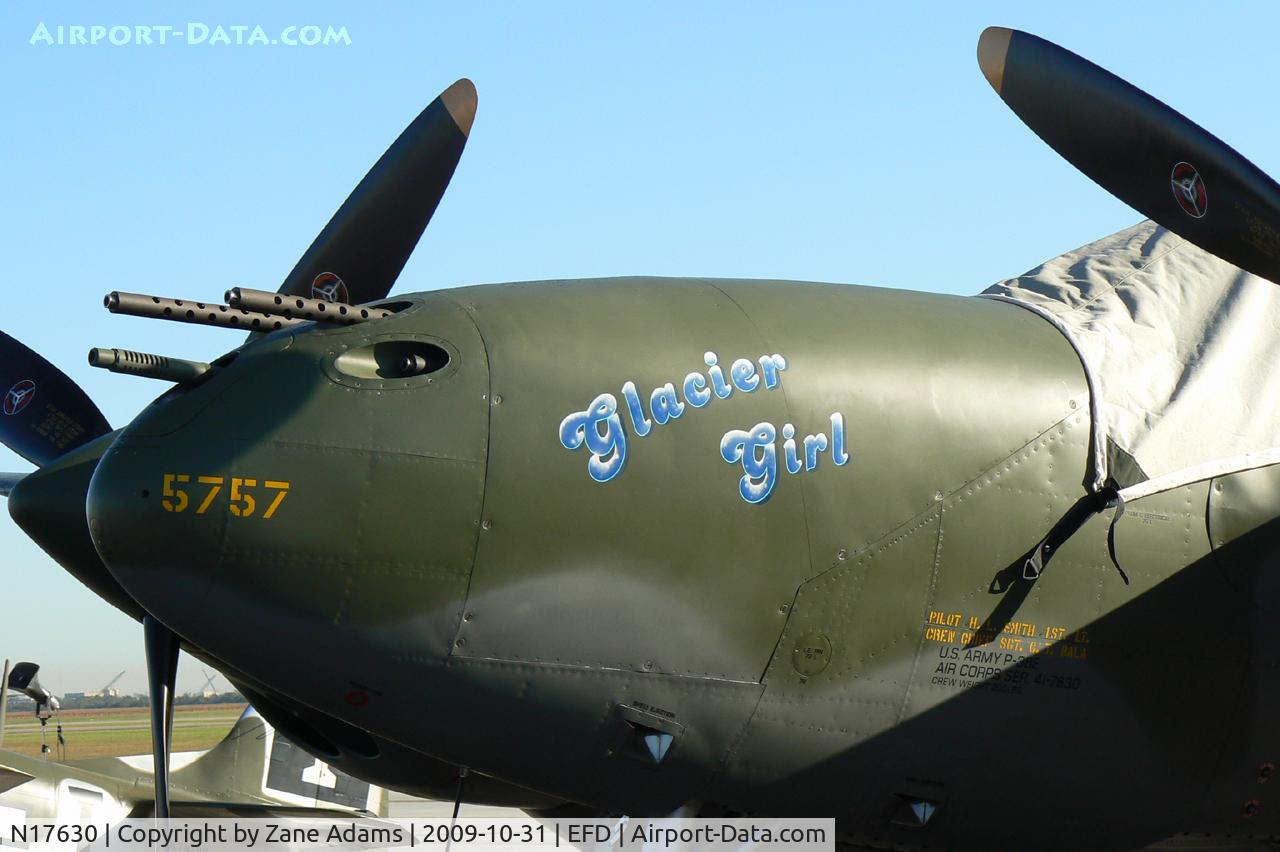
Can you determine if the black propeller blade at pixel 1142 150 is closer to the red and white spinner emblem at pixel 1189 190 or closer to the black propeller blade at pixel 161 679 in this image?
the red and white spinner emblem at pixel 1189 190

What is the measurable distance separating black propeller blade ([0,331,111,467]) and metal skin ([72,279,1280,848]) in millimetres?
3979

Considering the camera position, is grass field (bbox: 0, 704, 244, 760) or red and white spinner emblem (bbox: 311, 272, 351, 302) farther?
grass field (bbox: 0, 704, 244, 760)

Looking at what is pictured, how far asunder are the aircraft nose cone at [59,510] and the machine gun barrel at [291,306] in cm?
180

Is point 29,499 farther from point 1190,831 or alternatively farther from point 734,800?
point 1190,831

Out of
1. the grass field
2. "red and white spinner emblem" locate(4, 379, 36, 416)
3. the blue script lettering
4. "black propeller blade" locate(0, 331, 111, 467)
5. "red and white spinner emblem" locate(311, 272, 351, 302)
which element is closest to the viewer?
the blue script lettering

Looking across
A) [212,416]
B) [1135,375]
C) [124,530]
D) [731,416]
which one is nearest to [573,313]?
[731,416]

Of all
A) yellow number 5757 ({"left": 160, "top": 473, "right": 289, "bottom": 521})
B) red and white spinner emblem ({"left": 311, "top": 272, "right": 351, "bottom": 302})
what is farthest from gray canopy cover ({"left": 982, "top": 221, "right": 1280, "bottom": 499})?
red and white spinner emblem ({"left": 311, "top": 272, "right": 351, "bottom": 302})

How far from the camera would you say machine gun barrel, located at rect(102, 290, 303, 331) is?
6.26 metres

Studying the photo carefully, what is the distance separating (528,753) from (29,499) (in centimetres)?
324

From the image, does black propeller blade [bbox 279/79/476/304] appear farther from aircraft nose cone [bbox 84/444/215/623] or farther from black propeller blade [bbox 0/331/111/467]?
aircraft nose cone [bbox 84/444/215/623]

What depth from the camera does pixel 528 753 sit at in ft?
23.1

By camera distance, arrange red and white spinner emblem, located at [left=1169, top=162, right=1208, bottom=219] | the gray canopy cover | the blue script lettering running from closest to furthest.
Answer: the blue script lettering < red and white spinner emblem, located at [left=1169, top=162, right=1208, bottom=219] < the gray canopy cover

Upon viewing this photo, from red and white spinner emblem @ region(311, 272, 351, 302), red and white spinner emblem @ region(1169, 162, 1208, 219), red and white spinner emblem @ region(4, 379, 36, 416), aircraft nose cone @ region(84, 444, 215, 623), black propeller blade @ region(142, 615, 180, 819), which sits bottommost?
black propeller blade @ region(142, 615, 180, 819)

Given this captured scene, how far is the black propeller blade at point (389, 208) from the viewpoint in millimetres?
10109
